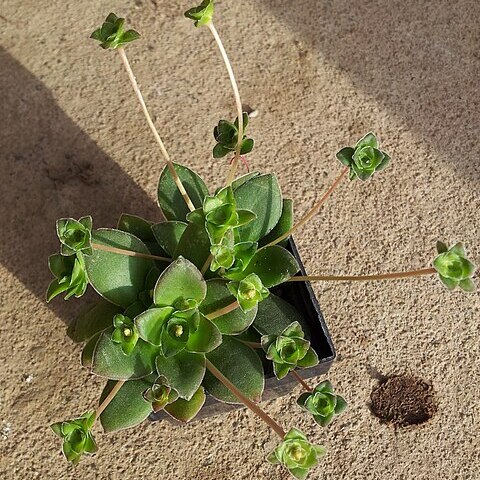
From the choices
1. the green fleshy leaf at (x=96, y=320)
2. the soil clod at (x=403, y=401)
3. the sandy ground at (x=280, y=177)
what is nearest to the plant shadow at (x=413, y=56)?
the sandy ground at (x=280, y=177)

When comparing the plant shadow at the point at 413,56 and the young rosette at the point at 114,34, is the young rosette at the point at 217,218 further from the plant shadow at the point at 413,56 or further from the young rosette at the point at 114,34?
the plant shadow at the point at 413,56

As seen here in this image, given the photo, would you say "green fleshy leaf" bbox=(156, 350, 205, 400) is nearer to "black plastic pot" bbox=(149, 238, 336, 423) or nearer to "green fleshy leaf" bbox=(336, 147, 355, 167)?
"black plastic pot" bbox=(149, 238, 336, 423)

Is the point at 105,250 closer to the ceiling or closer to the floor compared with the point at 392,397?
closer to the ceiling

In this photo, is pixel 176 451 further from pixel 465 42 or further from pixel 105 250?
pixel 465 42

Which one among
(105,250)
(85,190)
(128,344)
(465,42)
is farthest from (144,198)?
(465,42)

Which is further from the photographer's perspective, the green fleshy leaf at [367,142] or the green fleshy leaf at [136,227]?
the green fleshy leaf at [136,227]

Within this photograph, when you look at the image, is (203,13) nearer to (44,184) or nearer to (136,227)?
(136,227)

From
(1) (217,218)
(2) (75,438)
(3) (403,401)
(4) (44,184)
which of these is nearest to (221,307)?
(1) (217,218)
